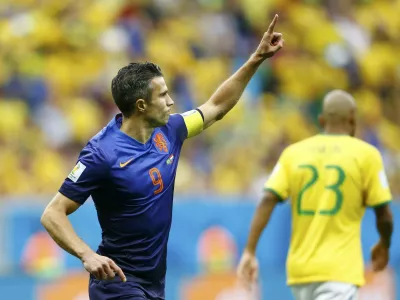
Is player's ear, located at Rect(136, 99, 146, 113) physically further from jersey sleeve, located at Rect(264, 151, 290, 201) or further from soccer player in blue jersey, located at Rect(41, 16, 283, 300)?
jersey sleeve, located at Rect(264, 151, 290, 201)

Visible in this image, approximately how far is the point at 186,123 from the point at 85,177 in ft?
3.16

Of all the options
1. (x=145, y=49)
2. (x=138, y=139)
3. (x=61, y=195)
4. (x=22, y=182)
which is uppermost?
(x=145, y=49)

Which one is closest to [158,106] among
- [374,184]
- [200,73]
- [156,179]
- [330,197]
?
[156,179]

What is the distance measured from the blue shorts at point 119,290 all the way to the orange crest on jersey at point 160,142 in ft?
2.56

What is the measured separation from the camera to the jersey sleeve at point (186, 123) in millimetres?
6020

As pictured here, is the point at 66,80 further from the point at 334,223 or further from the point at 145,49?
the point at 334,223

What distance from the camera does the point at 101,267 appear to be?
507cm

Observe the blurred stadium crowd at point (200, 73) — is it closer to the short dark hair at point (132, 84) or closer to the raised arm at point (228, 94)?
the raised arm at point (228, 94)

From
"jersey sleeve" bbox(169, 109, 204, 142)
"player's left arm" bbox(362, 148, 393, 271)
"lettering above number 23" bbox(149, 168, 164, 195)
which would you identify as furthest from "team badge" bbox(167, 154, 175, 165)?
"player's left arm" bbox(362, 148, 393, 271)

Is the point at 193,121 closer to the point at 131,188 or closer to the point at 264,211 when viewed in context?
the point at 131,188

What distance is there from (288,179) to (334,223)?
427 millimetres

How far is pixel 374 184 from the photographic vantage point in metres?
6.57

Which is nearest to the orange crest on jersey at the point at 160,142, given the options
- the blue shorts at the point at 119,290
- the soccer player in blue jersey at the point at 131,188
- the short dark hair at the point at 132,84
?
the soccer player in blue jersey at the point at 131,188

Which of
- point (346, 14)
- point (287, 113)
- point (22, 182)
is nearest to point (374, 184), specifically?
point (22, 182)
